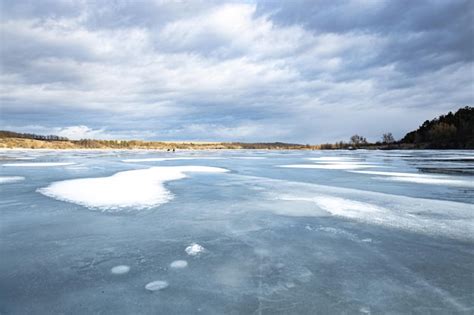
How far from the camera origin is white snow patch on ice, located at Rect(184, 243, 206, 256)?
3.13 meters

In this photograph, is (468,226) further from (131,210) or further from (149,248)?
(131,210)

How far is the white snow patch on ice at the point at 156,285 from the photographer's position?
2400 mm

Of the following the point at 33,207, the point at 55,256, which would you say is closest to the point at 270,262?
the point at 55,256

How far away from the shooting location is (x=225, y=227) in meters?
4.10

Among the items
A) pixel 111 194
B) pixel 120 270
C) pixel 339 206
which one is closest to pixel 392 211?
pixel 339 206

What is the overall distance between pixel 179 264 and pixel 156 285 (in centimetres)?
42

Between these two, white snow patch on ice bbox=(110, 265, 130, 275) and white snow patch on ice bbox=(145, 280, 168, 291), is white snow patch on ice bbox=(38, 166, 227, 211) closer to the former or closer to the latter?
white snow patch on ice bbox=(110, 265, 130, 275)

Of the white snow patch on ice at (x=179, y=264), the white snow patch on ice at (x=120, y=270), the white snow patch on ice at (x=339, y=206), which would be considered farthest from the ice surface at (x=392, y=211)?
the white snow patch on ice at (x=120, y=270)

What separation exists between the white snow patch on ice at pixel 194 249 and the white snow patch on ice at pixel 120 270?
60 centimetres

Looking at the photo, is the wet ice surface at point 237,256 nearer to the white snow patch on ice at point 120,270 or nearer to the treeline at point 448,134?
the white snow patch on ice at point 120,270

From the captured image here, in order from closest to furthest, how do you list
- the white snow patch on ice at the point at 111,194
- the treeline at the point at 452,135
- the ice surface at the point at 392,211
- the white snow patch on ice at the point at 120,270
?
the white snow patch on ice at the point at 120,270
the ice surface at the point at 392,211
the white snow patch on ice at the point at 111,194
the treeline at the point at 452,135

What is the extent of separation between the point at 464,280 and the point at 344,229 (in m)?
1.58

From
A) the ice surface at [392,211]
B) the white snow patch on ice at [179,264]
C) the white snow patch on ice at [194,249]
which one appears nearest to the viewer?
the white snow patch on ice at [179,264]

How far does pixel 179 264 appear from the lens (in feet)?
9.40
